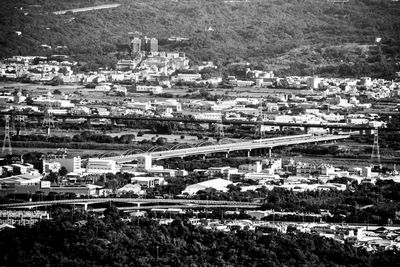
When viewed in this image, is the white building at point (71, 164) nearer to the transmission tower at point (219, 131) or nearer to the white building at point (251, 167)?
the white building at point (251, 167)

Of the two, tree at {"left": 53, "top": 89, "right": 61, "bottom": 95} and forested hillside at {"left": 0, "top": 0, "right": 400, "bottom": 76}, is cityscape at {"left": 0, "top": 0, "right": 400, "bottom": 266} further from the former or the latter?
tree at {"left": 53, "top": 89, "right": 61, "bottom": 95}

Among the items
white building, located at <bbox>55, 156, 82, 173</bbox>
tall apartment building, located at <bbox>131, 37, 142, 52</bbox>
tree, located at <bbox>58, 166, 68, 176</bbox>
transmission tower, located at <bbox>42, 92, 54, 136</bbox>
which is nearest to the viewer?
tree, located at <bbox>58, 166, 68, 176</bbox>

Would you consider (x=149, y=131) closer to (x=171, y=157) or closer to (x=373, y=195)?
(x=171, y=157)

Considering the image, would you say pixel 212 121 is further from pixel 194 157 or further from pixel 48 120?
pixel 194 157

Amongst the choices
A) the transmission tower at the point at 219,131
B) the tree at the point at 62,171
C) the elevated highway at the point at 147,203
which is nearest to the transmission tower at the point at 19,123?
the transmission tower at the point at 219,131

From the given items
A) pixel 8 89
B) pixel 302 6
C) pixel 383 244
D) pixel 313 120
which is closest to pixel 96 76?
pixel 8 89

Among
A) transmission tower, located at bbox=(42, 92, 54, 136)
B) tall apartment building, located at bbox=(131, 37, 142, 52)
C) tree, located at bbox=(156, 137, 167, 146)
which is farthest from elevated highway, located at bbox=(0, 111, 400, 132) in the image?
tall apartment building, located at bbox=(131, 37, 142, 52)
